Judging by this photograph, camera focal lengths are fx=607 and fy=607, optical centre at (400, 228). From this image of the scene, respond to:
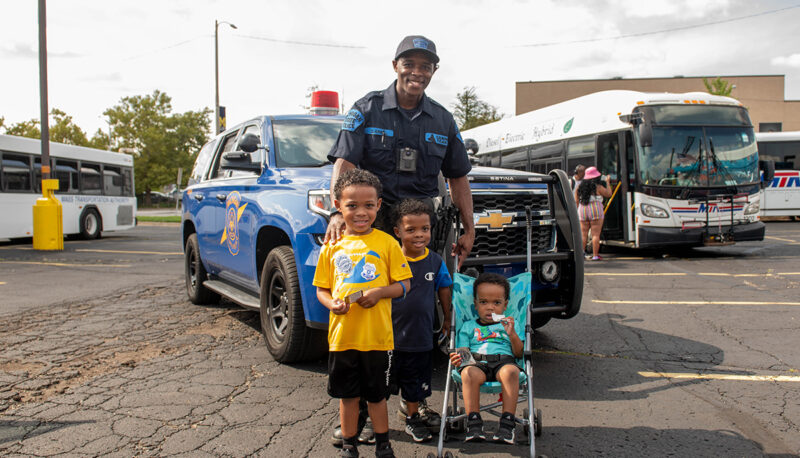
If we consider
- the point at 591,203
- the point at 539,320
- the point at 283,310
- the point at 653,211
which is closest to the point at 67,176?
the point at 591,203

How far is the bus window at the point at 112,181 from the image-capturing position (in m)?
19.5

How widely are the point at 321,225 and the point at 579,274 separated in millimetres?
2098

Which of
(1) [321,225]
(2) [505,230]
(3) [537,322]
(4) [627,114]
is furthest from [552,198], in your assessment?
(4) [627,114]

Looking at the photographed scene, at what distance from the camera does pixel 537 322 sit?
5566 mm

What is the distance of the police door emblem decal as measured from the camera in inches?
210

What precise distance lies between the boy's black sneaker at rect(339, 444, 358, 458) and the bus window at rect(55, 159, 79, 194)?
17263mm

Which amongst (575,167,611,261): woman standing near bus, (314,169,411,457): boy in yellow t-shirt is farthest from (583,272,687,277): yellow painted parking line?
(314,169,411,457): boy in yellow t-shirt

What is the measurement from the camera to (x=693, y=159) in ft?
37.0

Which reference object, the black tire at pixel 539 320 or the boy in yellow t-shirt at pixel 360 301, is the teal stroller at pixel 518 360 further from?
the black tire at pixel 539 320

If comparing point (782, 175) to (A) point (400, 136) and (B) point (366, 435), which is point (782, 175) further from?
(B) point (366, 435)

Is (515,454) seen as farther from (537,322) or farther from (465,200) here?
(537,322)

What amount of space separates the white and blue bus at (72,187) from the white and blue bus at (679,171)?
14.5 meters

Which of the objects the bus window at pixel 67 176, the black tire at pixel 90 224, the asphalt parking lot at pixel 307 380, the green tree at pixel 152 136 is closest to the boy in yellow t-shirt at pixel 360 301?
the asphalt parking lot at pixel 307 380

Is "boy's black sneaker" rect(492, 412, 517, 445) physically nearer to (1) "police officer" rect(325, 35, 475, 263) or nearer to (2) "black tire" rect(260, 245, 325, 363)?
(1) "police officer" rect(325, 35, 475, 263)
